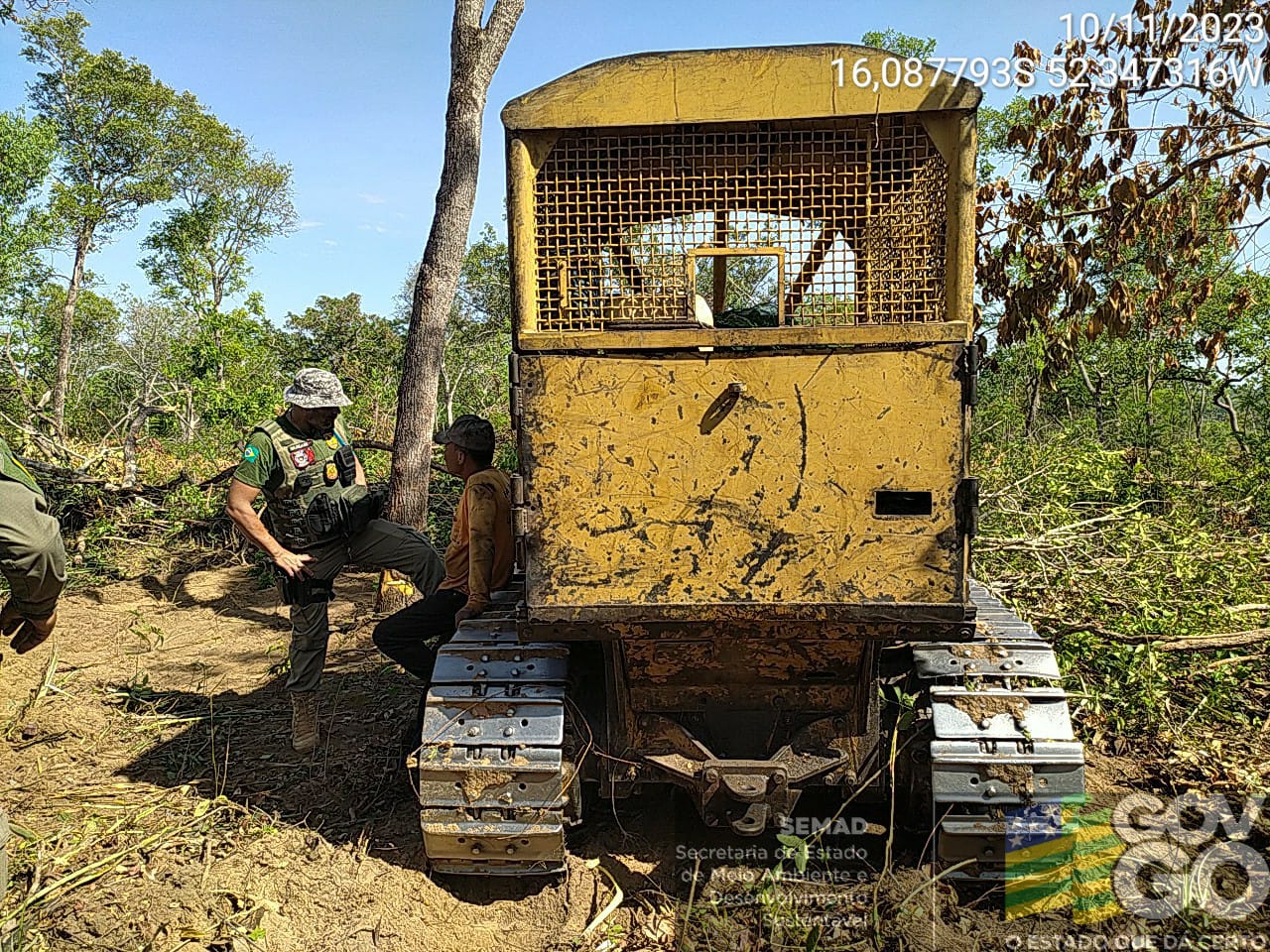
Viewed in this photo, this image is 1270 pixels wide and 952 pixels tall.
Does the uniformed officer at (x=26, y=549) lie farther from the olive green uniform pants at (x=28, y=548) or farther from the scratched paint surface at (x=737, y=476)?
the scratched paint surface at (x=737, y=476)

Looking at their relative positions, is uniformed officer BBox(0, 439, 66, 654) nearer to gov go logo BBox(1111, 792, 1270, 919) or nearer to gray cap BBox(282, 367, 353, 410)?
gray cap BBox(282, 367, 353, 410)

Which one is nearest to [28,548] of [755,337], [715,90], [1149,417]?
[755,337]

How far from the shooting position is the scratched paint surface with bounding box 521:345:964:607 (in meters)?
2.68

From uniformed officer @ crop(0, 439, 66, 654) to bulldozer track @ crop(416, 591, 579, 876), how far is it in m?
1.42

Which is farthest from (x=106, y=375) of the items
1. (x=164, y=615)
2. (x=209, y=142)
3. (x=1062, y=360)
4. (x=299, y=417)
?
(x=1062, y=360)

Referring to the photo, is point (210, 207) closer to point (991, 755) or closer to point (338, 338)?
point (338, 338)

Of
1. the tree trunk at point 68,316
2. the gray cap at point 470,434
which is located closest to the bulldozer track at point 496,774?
the gray cap at point 470,434

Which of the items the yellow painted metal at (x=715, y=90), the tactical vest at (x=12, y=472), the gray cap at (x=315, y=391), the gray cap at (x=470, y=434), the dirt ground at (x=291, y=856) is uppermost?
the yellow painted metal at (x=715, y=90)

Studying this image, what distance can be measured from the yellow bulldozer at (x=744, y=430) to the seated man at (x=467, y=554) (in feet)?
2.63

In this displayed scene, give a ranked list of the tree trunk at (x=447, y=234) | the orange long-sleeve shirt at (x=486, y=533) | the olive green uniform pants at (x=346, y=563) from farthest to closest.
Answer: the tree trunk at (x=447, y=234) → the olive green uniform pants at (x=346, y=563) → the orange long-sleeve shirt at (x=486, y=533)

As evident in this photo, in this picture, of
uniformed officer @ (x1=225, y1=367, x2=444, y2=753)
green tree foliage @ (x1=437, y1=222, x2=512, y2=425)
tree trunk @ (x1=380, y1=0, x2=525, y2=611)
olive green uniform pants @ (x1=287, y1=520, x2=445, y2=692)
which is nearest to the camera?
uniformed officer @ (x1=225, y1=367, x2=444, y2=753)

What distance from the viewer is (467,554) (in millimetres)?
4074

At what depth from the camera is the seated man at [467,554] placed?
3.74m

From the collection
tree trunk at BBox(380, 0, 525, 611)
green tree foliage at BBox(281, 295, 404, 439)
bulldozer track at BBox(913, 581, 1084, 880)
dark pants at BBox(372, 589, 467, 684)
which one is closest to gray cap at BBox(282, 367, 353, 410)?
dark pants at BBox(372, 589, 467, 684)
